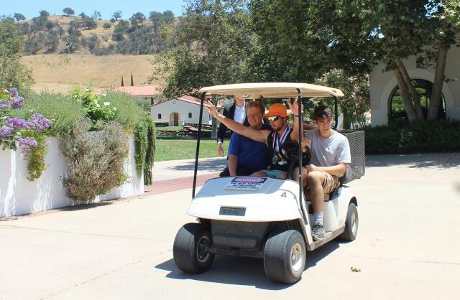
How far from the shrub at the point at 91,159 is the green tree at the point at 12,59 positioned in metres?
36.8

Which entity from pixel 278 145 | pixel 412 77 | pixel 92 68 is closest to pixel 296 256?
pixel 278 145

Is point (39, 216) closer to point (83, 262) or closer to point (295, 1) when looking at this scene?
point (83, 262)

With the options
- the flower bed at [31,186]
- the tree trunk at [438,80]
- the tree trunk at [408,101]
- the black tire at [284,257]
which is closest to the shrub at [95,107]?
the flower bed at [31,186]

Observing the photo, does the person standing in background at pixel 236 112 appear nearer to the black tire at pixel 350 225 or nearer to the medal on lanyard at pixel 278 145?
the medal on lanyard at pixel 278 145

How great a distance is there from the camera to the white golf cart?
15.5 ft

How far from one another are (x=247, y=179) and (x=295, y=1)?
12.0 m

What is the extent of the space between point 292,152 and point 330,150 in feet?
2.39

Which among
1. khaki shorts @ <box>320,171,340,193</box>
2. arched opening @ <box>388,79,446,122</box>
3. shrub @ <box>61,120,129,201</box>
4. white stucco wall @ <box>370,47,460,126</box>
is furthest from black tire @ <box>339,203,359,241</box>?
arched opening @ <box>388,79,446,122</box>

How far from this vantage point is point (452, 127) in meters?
17.7

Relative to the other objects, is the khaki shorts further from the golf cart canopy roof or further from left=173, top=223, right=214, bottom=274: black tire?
left=173, top=223, right=214, bottom=274: black tire

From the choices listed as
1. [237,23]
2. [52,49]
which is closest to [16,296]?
[237,23]

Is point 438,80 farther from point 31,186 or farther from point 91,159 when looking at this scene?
point 31,186

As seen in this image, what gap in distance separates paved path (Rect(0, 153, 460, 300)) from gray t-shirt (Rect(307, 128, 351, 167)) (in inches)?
39.7

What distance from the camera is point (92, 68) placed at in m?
128
